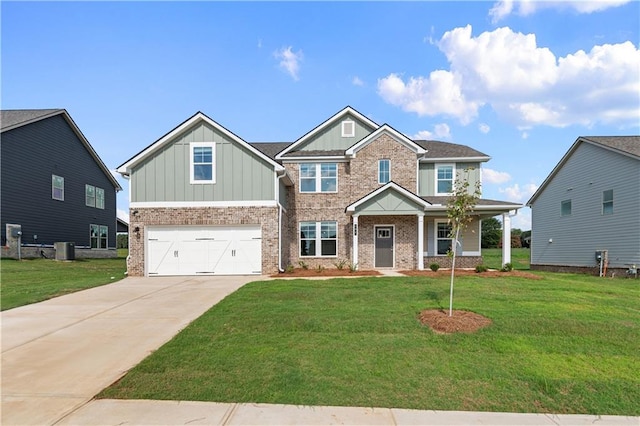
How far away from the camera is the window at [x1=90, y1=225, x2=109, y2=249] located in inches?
1142

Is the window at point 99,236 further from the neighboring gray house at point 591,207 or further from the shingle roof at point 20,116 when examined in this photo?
the neighboring gray house at point 591,207

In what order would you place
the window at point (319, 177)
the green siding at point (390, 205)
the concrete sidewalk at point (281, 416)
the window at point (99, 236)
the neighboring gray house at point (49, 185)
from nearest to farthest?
the concrete sidewalk at point (281, 416)
the green siding at point (390, 205)
the window at point (319, 177)
the neighboring gray house at point (49, 185)
the window at point (99, 236)

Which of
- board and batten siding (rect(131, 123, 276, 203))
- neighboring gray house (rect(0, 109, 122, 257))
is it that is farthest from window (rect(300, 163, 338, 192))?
neighboring gray house (rect(0, 109, 122, 257))

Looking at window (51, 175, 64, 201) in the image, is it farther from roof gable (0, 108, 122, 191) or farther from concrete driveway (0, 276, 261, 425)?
concrete driveway (0, 276, 261, 425)

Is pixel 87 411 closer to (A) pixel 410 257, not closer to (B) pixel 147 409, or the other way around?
(B) pixel 147 409

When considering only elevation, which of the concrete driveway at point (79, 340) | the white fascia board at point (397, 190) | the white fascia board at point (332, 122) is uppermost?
the white fascia board at point (332, 122)

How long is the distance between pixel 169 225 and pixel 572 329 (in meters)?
14.2

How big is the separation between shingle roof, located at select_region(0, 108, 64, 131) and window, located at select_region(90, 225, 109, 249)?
9095 millimetres

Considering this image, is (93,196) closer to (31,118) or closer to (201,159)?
(31,118)

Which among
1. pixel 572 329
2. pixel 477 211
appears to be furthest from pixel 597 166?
pixel 572 329

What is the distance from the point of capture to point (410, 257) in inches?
685

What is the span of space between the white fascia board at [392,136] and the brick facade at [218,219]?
198 inches

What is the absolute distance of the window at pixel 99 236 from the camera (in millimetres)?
29016

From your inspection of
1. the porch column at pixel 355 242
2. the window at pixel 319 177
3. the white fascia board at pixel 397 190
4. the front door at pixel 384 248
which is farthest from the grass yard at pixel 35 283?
the front door at pixel 384 248
